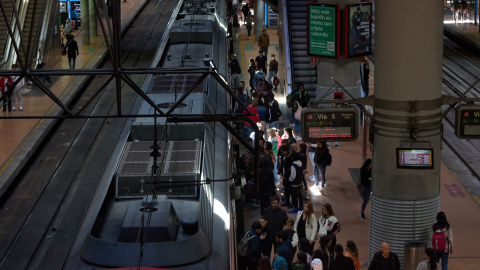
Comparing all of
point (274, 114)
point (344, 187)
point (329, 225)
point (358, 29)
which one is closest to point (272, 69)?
point (274, 114)

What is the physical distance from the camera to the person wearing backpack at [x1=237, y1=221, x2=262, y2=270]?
14.0 metres

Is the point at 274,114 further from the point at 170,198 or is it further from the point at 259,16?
the point at 259,16

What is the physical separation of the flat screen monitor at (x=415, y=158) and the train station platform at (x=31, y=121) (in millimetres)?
10282

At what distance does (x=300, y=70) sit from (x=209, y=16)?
11.4 ft

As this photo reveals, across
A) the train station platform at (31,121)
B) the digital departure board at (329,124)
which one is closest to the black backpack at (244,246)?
the digital departure board at (329,124)

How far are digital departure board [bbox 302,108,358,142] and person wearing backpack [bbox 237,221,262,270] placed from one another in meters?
1.82

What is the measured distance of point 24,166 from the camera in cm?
2269

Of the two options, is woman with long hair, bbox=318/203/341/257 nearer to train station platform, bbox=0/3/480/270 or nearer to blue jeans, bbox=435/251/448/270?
train station platform, bbox=0/3/480/270

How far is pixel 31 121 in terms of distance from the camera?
2633cm

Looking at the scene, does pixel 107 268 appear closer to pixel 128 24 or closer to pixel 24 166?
pixel 24 166

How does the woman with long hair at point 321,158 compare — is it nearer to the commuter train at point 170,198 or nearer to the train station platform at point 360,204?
the train station platform at point 360,204

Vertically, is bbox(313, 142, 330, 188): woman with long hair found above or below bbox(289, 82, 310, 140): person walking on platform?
below

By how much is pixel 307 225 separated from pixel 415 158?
2.17 metres

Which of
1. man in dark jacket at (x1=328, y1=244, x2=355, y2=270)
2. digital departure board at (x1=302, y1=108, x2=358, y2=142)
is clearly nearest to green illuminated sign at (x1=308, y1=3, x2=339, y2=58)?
digital departure board at (x1=302, y1=108, x2=358, y2=142)
